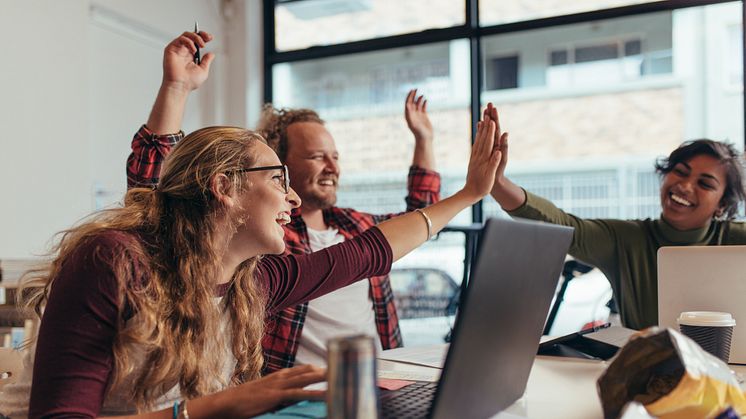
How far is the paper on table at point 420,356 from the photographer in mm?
1550

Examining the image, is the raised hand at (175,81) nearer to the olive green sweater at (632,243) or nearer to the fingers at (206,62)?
the fingers at (206,62)

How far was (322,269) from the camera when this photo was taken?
5.27ft

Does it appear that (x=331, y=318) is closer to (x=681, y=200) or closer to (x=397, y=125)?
(x=681, y=200)

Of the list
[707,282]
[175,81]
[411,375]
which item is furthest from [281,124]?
[707,282]

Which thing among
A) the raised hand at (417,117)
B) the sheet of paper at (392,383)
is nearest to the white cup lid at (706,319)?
the sheet of paper at (392,383)

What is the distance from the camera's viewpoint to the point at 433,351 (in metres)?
1.74

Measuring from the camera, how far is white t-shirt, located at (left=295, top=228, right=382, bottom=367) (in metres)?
2.22

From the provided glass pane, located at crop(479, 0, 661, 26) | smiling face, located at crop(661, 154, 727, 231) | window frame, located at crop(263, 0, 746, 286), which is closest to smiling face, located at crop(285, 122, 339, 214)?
smiling face, located at crop(661, 154, 727, 231)

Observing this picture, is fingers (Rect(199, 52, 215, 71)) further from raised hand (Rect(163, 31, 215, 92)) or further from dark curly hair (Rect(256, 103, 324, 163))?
dark curly hair (Rect(256, 103, 324, 163))

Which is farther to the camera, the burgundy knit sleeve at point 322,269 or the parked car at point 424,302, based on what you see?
the parked car at point 424,302

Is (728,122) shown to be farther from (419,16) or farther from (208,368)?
(208,368)

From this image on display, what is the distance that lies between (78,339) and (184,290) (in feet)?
0.71

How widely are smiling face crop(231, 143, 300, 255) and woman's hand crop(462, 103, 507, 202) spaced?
19.2 inches

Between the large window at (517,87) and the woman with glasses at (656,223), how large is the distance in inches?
55.0
